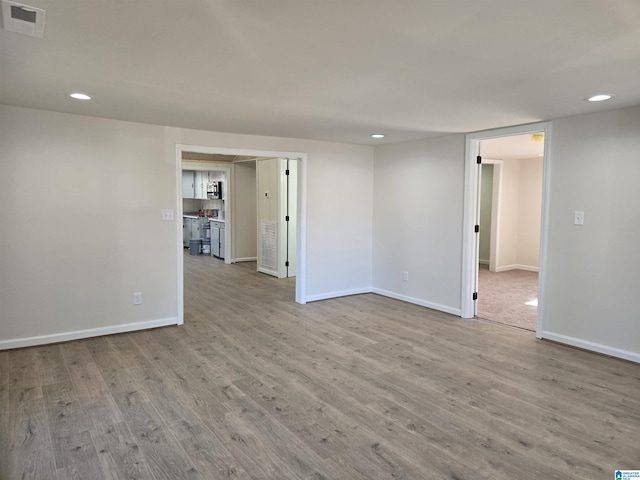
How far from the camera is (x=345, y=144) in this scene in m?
5.92

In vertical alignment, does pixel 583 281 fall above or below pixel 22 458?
above

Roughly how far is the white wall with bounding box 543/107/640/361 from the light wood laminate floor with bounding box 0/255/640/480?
0.96 feet

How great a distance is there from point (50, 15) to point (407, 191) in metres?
4.56

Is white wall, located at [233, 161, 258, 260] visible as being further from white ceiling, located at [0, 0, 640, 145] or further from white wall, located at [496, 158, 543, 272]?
white wall, located at [496, 158, 543, 272]

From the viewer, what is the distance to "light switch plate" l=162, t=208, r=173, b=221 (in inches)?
181

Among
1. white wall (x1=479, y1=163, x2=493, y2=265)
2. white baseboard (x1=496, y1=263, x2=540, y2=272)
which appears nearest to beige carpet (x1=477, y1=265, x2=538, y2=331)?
white baseboard (x1=496, y1=263, x2=540, y2=272)

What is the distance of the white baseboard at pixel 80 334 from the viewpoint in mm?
3900

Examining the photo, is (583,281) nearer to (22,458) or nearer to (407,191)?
(407,191)

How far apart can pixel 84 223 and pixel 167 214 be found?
82 centimetres

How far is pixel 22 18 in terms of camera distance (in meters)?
1.88

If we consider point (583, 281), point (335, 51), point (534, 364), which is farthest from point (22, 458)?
point (583, 281)

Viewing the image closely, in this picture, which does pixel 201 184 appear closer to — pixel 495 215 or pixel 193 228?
pixel 193 228

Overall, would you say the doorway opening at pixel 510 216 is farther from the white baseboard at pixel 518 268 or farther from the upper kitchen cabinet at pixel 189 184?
the upper kitchen cabinet at pixel 189 184

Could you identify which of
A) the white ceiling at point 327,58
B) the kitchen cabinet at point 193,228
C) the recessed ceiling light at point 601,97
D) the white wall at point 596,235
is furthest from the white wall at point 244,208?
the recessed ceiling light at point 601,97
